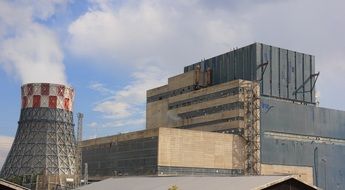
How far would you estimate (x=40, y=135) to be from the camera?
421 feet

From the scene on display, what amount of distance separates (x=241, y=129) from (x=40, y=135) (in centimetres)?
4866

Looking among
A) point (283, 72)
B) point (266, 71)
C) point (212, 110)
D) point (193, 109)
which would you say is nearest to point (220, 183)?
point (212, 110)

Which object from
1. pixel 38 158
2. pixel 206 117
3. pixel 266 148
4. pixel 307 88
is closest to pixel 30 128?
pixel 38 158

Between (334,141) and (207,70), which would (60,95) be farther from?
(334,141)

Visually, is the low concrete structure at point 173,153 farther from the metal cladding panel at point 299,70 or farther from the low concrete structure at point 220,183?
the low concrete structure at point 220,183

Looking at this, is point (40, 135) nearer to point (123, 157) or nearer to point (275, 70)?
point (123, 157)

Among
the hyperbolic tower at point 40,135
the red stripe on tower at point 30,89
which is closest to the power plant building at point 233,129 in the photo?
the hyperbolic tower at point 40,135

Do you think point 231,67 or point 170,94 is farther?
point 170,94

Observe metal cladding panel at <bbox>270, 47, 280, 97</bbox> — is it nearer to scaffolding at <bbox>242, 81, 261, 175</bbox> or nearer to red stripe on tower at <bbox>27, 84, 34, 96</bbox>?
scaffolding at <bbox>242, 81, 261, 175</bbox>

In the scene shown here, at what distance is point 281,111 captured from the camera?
11262 cm

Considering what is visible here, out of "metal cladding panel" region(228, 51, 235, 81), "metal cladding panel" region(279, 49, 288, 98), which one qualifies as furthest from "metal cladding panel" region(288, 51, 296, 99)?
"metal cladding panel" region(228, 51, 235, 81)

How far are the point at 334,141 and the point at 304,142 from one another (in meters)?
9.10

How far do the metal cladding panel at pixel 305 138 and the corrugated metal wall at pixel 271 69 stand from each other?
471cm

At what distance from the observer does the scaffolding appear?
108 metres
